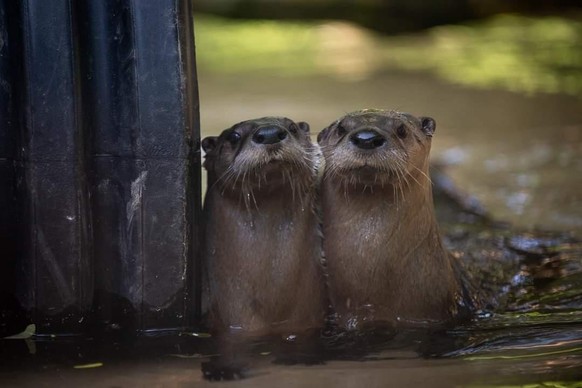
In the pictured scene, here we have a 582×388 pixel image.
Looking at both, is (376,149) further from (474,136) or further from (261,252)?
(474,136)

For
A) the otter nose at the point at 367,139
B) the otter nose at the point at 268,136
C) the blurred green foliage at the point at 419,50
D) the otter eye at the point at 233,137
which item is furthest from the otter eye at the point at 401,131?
the blurred green foliage at the point at 419,50

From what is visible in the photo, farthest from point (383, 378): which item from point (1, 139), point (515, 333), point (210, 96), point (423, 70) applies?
point (423, 70)

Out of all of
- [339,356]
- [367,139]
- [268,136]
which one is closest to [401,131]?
[367,139]

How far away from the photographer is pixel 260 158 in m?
3.61

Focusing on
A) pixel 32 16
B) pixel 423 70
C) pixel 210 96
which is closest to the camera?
pixel 32 16

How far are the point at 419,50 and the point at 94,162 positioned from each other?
8214 mm

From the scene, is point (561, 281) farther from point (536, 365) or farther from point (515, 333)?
point (536, 365)

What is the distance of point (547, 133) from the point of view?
7672mm

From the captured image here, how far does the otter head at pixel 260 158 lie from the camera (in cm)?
363

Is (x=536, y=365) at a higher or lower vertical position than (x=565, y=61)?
lower

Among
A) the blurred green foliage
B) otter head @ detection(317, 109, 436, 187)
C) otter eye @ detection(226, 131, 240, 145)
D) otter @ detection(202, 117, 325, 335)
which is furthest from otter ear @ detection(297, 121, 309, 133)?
the blurred green foliage

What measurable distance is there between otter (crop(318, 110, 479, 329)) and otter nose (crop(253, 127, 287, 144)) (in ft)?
0.76

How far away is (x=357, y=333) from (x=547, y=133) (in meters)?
4.33

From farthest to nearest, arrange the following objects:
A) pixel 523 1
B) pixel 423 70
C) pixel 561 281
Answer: pixel 523 1 < pixel 423 70 < pixel 561 281
